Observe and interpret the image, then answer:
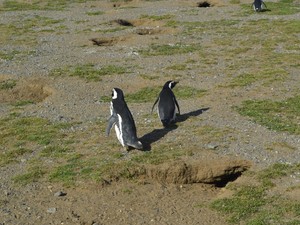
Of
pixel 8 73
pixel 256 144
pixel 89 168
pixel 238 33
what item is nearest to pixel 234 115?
pixel 256 144

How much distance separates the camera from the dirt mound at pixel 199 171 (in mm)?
9633

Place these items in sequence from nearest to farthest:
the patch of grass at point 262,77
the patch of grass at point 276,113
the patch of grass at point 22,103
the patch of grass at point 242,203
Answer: the patch of grass at point 242,203 < the patch of grass at point 276,113 < the patch of grass at point 22,103 < the patch of grass at point 262,77

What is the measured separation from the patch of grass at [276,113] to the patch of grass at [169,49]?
20.0ft

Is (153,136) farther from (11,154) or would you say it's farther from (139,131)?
(11,154)

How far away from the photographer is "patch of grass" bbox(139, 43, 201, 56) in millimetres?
18906

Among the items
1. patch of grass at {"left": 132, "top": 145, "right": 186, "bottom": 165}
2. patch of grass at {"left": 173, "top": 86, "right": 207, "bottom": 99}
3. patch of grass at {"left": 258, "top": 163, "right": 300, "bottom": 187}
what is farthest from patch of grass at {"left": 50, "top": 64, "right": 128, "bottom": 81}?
patch of grass at {"left": 258, "top": 163, "right": 300, "bottom": 187}

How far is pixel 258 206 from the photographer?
8406mm

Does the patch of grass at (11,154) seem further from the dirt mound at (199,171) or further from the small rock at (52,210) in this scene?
the dirt mound at (199,171)

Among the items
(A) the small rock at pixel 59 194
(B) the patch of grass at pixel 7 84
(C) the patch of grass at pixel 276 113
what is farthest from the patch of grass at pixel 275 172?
(B) the patch of grass at pixel 7 84

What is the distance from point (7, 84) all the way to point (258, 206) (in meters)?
9.84

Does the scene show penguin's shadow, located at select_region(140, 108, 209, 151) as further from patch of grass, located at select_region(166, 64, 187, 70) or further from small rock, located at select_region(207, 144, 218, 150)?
patch of grass, located at select_region(166, 64, 187, 70)

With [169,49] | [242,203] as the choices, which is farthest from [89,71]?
[242,203]

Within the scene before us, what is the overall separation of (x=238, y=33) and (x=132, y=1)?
12240mm

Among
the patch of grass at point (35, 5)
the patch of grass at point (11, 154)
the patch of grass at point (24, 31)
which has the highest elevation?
the patch of grass at point (35, 5)
